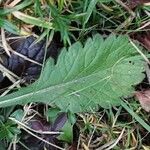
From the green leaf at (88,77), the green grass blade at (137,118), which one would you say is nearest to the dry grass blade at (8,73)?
the green leaf at (88,77)

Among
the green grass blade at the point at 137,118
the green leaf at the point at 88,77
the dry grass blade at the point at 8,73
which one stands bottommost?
the green grass blade at the point at 137,118

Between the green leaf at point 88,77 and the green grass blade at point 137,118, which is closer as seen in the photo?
the green leaf at point 88,77

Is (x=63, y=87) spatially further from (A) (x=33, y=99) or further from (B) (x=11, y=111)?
(B) (x=11, y=111)

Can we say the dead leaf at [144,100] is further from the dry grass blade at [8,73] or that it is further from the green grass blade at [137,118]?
the dry grass blade at [8,73]

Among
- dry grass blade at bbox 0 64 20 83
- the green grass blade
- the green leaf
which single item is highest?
dry grass blade at bbox 0 64 20 83

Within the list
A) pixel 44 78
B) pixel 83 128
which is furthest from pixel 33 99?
pixel 83 128

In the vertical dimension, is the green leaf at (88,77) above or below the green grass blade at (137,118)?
above

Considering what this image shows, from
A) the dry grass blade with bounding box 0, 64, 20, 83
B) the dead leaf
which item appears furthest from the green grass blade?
the dry grass blade with bounding box 0, 64, 20, 83

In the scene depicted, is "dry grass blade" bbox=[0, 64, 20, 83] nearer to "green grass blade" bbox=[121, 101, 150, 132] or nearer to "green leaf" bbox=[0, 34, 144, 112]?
"green leaf" bbox=[0, 34, 144, 112]
